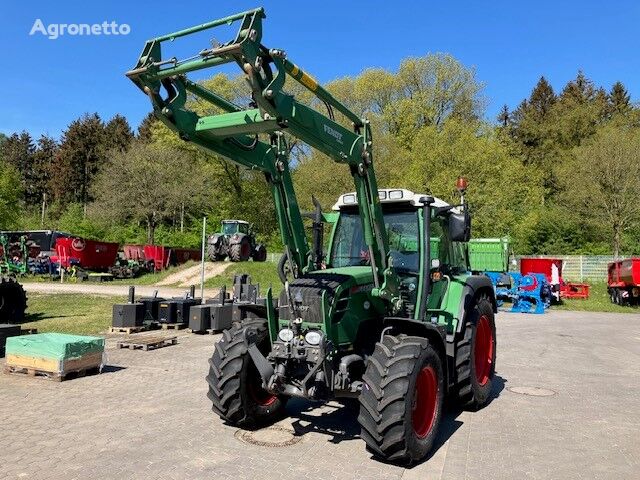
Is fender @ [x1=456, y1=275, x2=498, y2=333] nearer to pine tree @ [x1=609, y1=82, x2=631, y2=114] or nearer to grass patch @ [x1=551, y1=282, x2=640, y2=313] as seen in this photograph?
grass patch @ [x1=551, y1=282, x2=640, y2=313]

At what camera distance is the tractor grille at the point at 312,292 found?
4.95 m

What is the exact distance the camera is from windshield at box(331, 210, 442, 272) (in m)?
6.12

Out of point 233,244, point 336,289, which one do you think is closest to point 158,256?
point 233,244

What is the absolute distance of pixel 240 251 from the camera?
99.4ft

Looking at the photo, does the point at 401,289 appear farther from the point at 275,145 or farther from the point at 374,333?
the point at 275,145

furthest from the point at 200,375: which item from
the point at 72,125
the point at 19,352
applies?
the point at 72,125

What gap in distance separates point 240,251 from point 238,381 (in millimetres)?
25364

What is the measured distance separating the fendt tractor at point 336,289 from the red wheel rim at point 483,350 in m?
0.24

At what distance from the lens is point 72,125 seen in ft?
205

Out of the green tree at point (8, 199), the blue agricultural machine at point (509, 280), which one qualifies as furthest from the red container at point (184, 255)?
the blue agricultural machine at point (509, 280)

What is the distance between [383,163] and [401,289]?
29.1 meters

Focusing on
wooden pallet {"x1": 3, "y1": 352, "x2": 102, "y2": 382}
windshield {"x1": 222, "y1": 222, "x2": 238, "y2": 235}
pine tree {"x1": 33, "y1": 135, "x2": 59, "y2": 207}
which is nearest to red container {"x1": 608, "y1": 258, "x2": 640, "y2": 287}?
windshield {"x1": 222, "y1": 222, "x2": 238, "y2": 235}

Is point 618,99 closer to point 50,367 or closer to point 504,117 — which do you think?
point 504,117

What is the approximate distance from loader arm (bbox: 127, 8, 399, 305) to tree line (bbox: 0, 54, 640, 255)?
633 inches
